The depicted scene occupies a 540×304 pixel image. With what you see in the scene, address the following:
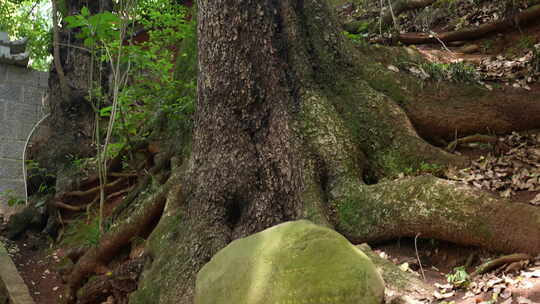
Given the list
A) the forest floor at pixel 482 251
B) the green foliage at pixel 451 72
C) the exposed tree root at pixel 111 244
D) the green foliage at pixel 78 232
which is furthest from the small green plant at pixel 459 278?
the green foliage at pixel 78 232

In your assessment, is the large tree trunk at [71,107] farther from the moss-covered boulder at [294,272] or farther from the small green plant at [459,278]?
the small green plant at [459,278]

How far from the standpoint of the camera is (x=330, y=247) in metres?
3.21

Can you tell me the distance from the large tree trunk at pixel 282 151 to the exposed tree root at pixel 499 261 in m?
0.31

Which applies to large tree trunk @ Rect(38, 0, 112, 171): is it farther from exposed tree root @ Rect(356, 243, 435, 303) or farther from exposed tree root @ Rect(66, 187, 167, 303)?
exposed tree root @ Rect(356, 243, 435, 303)

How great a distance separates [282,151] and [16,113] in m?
7.61

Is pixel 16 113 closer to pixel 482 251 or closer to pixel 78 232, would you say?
pixel 78 232

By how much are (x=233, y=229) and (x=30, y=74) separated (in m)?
7.87

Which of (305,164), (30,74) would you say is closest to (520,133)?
(305,164)

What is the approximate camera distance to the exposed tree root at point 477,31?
7.25 m

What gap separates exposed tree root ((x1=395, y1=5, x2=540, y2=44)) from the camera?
725 cm

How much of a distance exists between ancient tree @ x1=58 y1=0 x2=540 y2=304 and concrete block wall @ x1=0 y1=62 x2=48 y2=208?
17.6 feet

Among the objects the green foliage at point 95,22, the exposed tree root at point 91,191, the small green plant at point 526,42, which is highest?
the small green plant at point 526,42

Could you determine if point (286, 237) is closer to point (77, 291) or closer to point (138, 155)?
point (77, 291)

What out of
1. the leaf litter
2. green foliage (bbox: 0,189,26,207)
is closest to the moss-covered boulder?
the leaf litter
